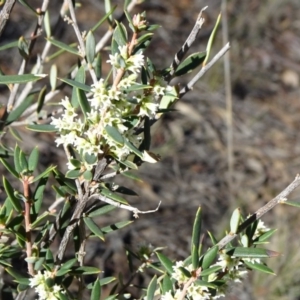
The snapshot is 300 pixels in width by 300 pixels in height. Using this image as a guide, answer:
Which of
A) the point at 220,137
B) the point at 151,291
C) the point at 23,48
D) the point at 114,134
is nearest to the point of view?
the point at 114,134

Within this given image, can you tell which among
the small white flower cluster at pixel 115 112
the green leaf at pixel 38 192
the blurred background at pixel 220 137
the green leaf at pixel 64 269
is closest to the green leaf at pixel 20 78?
the small white flower cluster at pixel 115 112

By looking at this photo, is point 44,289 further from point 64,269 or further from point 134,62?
point 134,62

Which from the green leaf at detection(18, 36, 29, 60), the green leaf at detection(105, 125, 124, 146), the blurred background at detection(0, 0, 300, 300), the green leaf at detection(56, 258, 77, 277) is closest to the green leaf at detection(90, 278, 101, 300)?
the green leaf at detection(56, 258, 77, 277)

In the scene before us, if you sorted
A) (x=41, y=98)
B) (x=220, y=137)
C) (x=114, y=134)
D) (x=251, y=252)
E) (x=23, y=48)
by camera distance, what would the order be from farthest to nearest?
(x=220, y=137) → (x=41, y=98) → (x=23, y=48) → (x=251, y=252) → (x=114, y=134)

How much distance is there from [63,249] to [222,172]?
230 centimetres

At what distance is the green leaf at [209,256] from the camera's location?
890 mm

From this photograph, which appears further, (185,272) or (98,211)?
(98,211)

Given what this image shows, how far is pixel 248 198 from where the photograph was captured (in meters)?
3.12

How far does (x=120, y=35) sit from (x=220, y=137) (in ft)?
8.78

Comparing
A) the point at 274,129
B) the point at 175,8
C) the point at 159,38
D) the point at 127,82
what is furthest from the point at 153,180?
the point at 127,82

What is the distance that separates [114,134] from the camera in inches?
31.7

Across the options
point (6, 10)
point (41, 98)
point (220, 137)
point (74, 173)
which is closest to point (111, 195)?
point (74, 173)

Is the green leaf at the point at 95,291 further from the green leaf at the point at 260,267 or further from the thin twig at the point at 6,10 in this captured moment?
the thin twig at the point at 6,10

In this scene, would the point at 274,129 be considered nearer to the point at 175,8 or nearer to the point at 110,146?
the point at 175,8
